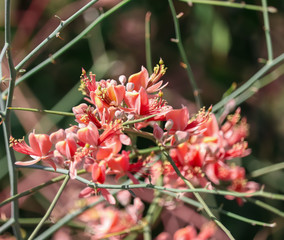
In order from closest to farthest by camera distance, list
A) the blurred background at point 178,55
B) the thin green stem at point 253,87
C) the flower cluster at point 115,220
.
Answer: the flower cluster at point 115,220 → the thin green stem at point 253,87 → the blurred background at point 178,55

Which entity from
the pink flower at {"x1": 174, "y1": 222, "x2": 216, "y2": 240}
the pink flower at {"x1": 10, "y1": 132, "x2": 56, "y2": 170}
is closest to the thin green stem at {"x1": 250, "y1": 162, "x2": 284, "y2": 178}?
the pink flower at {"x1": 174, "y1": 222, "x2": 216, "y2": 240}

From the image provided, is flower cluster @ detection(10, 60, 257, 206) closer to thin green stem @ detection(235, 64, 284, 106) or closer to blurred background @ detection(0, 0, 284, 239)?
thin green stem @ detection(235, 64, 284, 106)

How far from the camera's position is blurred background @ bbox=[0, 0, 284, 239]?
156cm

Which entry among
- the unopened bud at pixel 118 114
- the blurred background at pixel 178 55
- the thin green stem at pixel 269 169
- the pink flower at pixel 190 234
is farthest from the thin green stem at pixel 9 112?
the blurred background at pixel 178 55

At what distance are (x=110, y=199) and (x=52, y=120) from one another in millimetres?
681

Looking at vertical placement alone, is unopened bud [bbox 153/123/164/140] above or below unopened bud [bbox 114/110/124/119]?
below

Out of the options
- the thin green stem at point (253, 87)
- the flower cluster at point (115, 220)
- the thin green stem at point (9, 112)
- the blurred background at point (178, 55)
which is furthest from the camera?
the blurred background at point (178, 55)

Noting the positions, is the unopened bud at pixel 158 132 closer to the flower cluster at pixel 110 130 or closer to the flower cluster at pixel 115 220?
the flower cluster at pixel 110 130

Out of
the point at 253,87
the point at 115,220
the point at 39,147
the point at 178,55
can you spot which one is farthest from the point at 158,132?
the point at 178,55

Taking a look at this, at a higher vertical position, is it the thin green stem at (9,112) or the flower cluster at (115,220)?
the thin green stem at (9,112)

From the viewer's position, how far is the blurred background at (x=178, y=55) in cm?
156

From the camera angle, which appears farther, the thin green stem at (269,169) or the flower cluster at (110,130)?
the thin green stem at (269,169)

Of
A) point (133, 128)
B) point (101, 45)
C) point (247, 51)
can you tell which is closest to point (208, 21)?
point (247, 51)

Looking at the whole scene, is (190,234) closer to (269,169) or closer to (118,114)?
(269,169)
